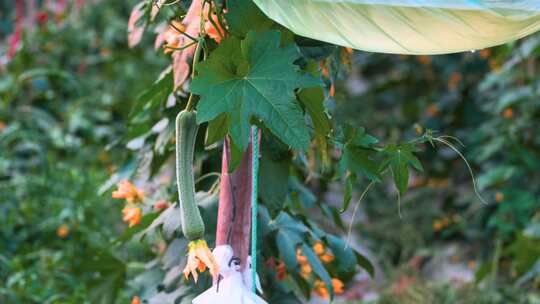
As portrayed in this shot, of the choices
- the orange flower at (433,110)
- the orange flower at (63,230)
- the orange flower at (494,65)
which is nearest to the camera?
the orange flower at (63,230)

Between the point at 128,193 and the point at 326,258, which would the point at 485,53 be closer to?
the point at 326,258

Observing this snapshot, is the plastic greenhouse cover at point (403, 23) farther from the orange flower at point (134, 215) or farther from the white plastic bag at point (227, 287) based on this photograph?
the orange flower at point (134, 215)

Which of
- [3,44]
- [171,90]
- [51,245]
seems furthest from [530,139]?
[3,44]

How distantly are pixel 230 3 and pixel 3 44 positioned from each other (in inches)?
171

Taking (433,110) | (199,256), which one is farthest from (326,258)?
(433,110)

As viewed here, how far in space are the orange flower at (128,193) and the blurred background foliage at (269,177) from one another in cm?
4

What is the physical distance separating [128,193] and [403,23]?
38.2 inches

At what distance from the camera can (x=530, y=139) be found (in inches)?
160

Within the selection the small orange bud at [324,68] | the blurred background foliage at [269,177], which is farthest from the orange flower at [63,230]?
the small orange bud at [324,68]

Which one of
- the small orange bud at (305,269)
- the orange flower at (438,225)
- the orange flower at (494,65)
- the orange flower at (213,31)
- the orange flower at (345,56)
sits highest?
the orange flower at (213,31)

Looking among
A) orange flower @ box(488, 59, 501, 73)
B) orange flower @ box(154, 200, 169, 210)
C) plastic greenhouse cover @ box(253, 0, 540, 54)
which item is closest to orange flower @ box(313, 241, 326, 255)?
orange flower @ box(154, 200, 169, 210)

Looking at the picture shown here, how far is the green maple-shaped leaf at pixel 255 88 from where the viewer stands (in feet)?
4.28

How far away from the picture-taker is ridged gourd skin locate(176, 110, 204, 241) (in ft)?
4.45

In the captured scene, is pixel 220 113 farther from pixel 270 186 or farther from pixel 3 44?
pixel 3 44
